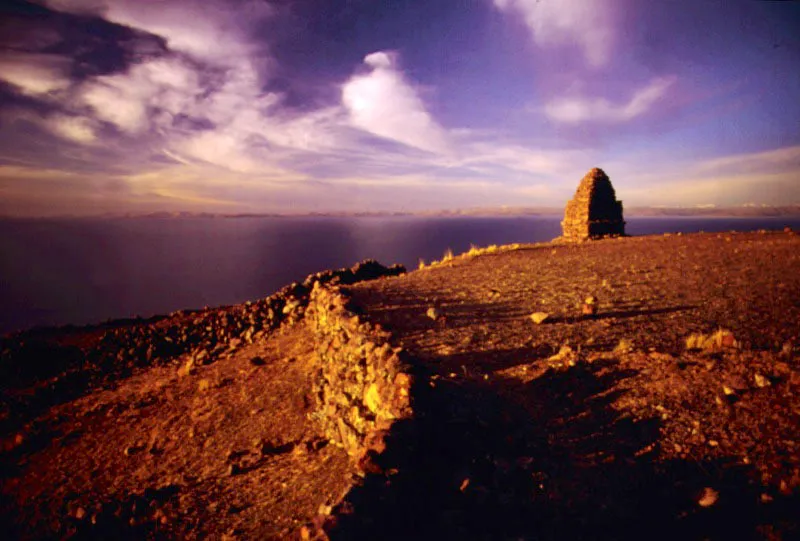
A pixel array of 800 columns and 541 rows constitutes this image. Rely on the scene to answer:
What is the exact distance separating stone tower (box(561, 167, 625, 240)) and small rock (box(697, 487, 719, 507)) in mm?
25681

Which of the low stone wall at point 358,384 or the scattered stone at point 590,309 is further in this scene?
the scattered stone at point 590,309

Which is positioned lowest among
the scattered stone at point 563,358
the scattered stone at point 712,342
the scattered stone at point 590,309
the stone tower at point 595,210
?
the scattered stone at point 563,358

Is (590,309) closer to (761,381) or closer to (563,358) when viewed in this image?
(563,358)

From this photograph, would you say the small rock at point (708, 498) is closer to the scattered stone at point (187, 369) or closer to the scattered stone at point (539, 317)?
the scattered stone at point (539, 317)

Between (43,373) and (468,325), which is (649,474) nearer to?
(468,325)

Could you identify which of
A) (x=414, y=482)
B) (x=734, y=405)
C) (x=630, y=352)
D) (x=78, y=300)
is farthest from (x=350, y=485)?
(x=78, y=300)

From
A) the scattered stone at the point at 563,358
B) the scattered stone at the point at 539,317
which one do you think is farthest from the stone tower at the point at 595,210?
the scattered stone at the point at 563,358

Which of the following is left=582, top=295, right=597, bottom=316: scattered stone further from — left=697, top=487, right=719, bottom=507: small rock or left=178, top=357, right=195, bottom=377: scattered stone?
left=178, top=357, right=195, bottom=377: scattered stone

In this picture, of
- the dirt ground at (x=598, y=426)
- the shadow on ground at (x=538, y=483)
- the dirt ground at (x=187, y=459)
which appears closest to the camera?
the shadow on ground at (x=538, y=483)

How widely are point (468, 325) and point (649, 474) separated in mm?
4391

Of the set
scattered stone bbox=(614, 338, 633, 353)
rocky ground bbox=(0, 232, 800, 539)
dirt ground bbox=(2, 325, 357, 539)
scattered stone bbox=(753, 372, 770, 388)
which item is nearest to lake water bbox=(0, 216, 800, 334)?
dirt ground bbox=(2, 325, 357, 539)

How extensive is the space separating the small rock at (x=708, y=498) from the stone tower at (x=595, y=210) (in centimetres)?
2568

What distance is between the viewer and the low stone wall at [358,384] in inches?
181

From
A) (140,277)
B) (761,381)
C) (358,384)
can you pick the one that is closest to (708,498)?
(761,381)
